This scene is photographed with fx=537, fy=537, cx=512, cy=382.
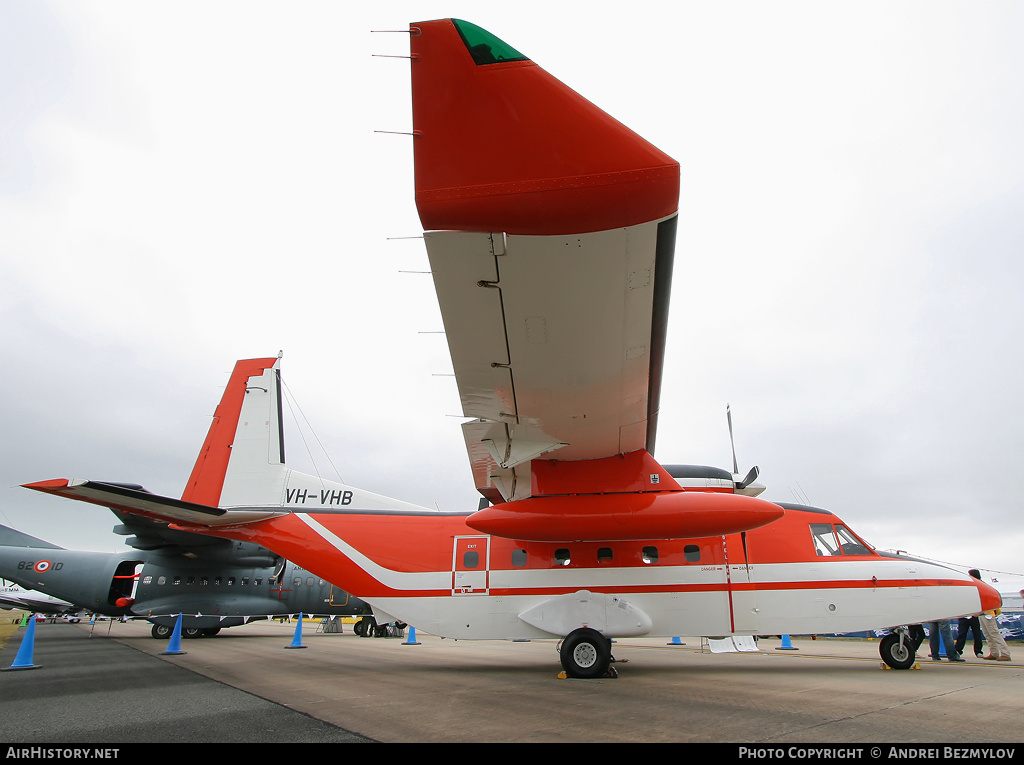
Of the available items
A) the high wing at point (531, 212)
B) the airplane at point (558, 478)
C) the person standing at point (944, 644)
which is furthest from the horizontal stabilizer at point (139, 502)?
the person standing at point (944, 644)

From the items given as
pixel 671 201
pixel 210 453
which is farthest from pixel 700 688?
pixel 210 453

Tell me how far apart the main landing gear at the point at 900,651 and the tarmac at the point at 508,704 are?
0.23 m

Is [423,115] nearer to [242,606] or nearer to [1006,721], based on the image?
[1006,721]

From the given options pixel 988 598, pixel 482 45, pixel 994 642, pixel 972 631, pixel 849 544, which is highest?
pixel 482 45

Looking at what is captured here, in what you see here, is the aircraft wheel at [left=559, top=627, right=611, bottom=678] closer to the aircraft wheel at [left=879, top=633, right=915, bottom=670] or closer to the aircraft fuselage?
the aircraft fuselage

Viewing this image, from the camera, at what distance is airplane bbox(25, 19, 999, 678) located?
9.94 feet

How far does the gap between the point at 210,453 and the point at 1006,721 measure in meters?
15.1

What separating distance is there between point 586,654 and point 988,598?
20.8 ft

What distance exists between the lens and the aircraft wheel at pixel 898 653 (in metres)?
8.69

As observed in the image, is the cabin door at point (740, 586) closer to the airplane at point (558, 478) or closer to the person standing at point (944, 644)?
the airplane at point (558, 478)

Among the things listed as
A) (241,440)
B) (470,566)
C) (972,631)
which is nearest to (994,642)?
(972,631)

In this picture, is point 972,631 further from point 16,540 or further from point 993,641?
point 16,540

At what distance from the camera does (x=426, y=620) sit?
29.0 feet

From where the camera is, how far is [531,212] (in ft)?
10.4
